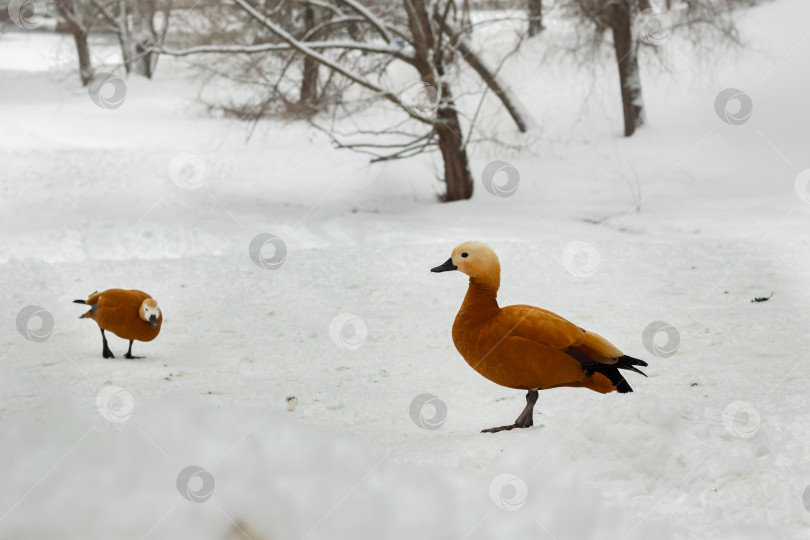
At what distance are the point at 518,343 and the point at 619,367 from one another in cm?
46

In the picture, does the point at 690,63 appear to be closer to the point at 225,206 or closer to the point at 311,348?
the point at 225,206

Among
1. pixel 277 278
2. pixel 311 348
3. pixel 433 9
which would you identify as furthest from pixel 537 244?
pixel 433 9

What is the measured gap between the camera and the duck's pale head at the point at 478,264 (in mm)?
3115

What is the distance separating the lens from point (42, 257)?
8133mm

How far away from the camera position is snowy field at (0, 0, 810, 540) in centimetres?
291

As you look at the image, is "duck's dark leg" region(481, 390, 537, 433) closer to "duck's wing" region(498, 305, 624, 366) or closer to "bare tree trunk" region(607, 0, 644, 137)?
"duck's wing" region(498, 305, 624, 366)

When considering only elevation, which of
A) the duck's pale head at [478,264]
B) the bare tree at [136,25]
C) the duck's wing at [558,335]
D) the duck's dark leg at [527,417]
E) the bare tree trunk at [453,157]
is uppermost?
the duck's pale head at [478,264]

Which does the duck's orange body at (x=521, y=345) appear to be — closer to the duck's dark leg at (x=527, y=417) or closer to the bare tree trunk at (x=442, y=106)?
the duck's dark leg at (x=527, y=417)

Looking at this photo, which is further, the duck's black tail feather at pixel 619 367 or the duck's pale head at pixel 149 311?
the duck's pale head at pixel 149 311

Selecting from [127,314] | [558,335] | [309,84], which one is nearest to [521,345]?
[558,335]

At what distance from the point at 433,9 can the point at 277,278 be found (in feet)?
15.8

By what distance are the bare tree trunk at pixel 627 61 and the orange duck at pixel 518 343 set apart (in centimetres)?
1040

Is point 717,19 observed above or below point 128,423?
above

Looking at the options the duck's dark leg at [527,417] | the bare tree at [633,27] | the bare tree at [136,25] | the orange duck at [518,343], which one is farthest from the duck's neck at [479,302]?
the bare tree at [136,25]
